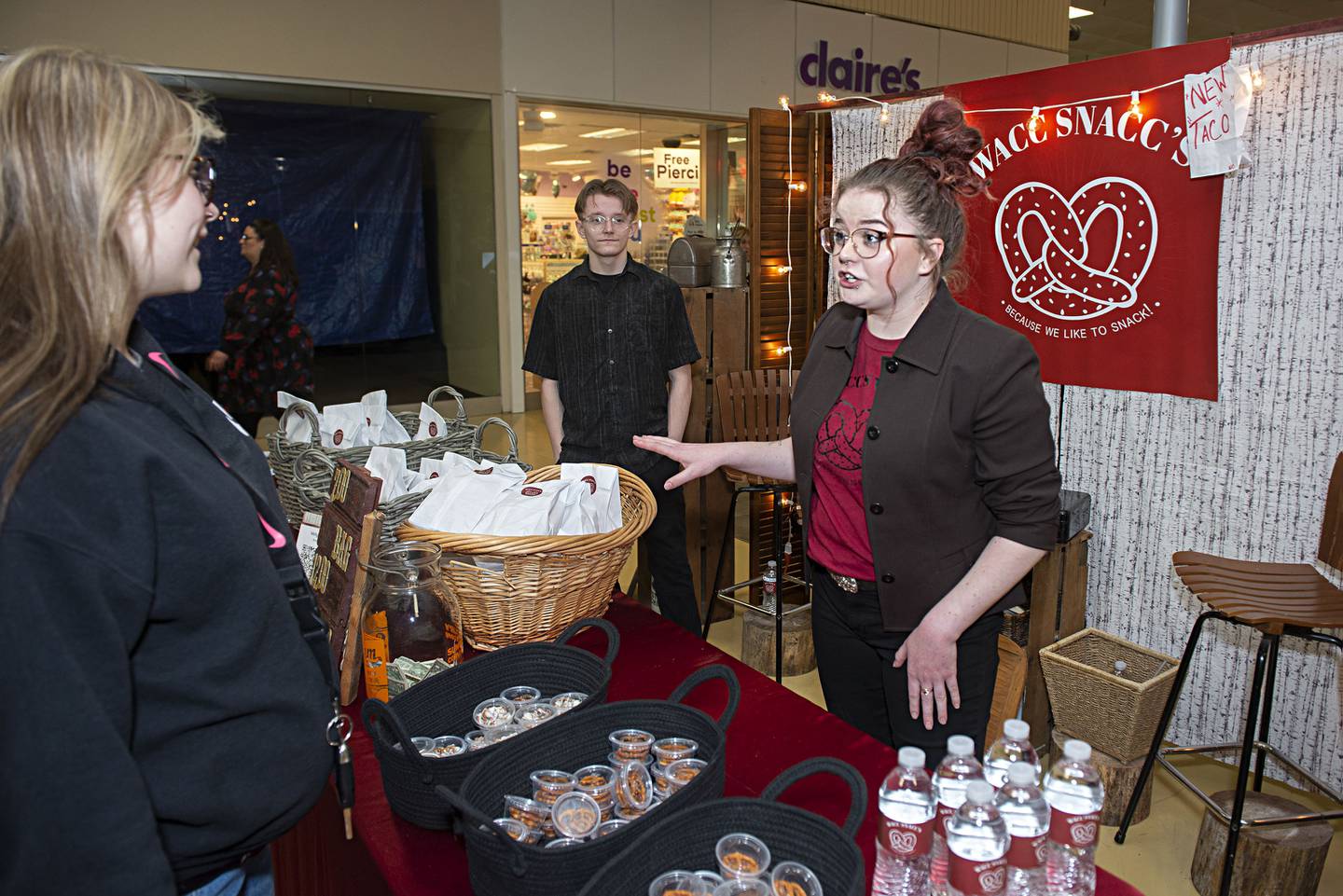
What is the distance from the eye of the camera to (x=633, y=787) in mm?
1188

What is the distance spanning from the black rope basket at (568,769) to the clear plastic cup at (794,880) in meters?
0.12

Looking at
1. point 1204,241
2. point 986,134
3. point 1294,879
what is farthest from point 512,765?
point 986,134

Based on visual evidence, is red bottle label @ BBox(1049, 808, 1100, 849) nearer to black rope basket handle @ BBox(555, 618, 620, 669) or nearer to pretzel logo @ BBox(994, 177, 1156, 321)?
black rope basket handle @ BBox(555, 618, 620, 669)

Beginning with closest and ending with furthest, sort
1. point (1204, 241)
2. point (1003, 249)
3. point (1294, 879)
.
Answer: point (1294, 879)
point (1204, 241)
point (1003, 249)

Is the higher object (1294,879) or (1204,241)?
(1204,241)

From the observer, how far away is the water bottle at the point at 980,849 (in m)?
0.87

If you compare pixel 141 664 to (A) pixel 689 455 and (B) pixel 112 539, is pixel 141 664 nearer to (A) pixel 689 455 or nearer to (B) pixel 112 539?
(B) pixel 112 539

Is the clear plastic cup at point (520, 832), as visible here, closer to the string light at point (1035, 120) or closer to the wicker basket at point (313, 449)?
the wicker basket at point (313, 449)

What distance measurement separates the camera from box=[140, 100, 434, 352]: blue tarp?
7.36m

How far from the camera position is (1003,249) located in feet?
11.0

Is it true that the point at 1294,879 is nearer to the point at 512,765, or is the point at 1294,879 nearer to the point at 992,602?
the point at 992,602

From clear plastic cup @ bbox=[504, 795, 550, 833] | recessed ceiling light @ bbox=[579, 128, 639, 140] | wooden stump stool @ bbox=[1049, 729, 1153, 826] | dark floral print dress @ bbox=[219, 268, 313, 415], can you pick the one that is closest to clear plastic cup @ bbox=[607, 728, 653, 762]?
clear plastic cup @ bbox=[504, 795, 550, 833]

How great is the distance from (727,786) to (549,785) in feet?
1.01

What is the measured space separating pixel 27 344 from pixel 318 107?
7.64 meters
